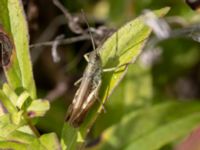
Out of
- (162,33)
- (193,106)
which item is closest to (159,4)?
(193,106)

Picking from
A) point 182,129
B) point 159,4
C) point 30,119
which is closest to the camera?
point 30,119

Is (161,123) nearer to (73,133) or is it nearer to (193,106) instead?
(193,106)

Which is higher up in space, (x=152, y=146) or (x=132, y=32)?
(x=132, y=32)

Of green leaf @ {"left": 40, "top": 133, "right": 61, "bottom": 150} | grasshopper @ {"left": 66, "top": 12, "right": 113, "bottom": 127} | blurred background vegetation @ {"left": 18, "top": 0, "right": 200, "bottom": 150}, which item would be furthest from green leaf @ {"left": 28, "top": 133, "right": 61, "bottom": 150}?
blurred background vegetation @ {"left": 18, "top": 0, "right": 200, "bottom": 150}

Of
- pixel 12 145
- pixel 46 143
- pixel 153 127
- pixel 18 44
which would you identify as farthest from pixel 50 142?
pixel 153 127

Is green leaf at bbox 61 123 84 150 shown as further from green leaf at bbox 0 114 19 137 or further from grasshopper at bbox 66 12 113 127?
green leaf at bbox 0 114 19 137

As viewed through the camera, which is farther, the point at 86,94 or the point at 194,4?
the point at 194,4

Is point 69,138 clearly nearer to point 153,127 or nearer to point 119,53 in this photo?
point 119,53
